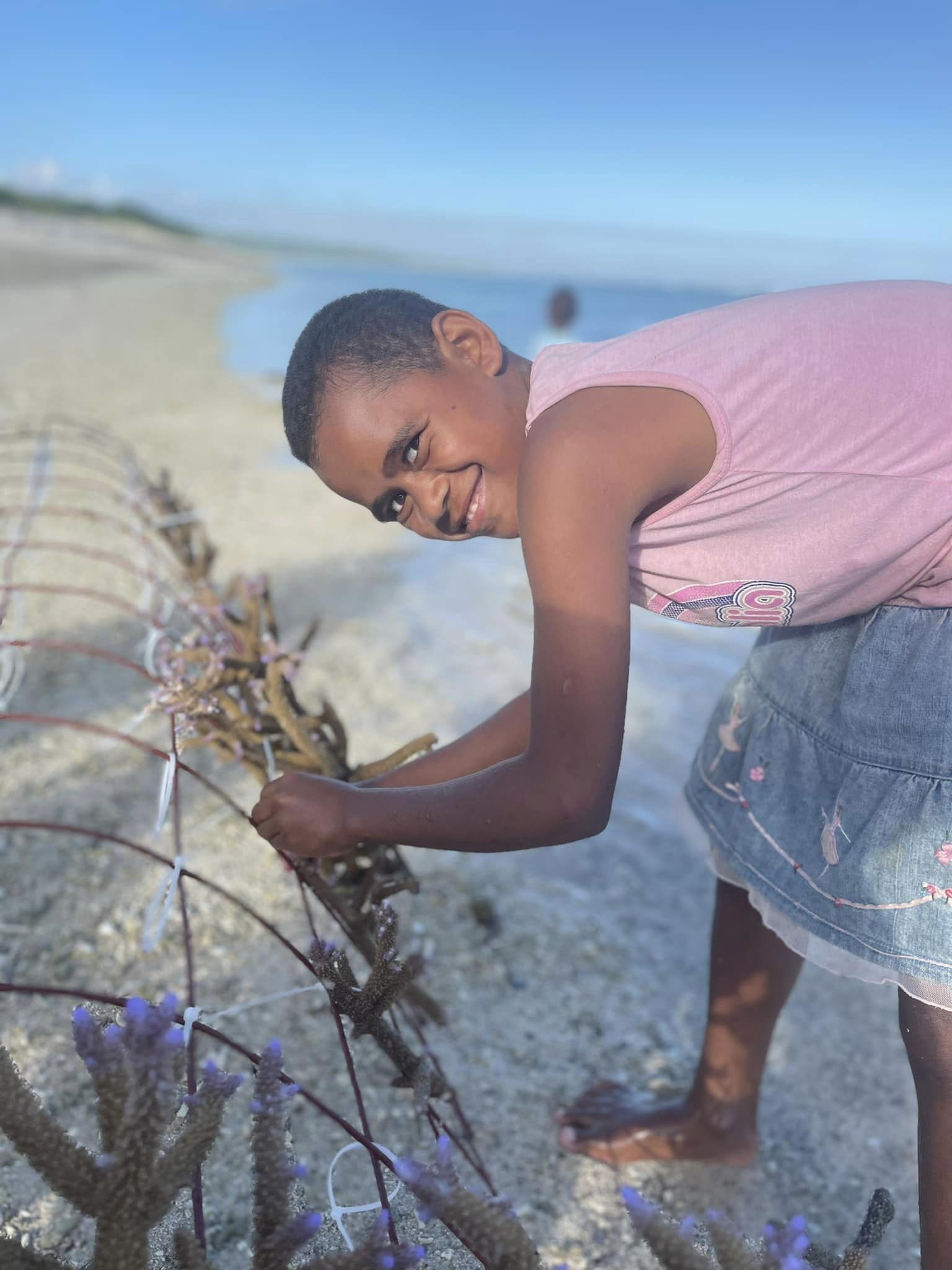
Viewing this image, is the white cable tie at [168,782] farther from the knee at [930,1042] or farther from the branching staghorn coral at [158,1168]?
the knee at [930,1042]

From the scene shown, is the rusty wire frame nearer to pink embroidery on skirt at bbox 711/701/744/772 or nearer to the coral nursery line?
the coral nursery line

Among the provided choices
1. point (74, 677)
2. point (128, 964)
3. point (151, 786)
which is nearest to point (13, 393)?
point (74, 677)

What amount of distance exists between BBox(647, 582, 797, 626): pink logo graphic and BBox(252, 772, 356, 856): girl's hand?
1.60 ft

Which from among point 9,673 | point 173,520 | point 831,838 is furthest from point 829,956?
point 173,520

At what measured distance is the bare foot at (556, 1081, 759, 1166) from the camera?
1.79 m

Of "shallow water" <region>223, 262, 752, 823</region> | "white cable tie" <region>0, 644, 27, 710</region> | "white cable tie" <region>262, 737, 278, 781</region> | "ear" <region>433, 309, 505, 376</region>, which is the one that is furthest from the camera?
"shallow water" <region>223, 262, 752, 823</region>

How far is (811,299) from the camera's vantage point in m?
1.28

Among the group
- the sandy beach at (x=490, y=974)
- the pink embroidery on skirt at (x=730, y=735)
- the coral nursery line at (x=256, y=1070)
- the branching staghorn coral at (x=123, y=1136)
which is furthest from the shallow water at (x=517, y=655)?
the branching staghorn coral at (x=123, y=1136)

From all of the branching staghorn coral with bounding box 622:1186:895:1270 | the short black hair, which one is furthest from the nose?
the branching staghorn coral with bounding box 622:1186:895:1270

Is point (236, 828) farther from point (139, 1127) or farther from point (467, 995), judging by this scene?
point (139, 1127)

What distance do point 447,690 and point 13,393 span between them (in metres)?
7.11

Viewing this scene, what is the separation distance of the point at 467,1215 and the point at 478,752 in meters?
0.74

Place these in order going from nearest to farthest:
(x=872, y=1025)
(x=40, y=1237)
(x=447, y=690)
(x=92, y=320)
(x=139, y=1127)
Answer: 1. (x=139, y=1127)
2. (x=40, y=1237)
3. (x=872, y=1025)
4. (x=447, y=690)
5. (x=92, y=320)

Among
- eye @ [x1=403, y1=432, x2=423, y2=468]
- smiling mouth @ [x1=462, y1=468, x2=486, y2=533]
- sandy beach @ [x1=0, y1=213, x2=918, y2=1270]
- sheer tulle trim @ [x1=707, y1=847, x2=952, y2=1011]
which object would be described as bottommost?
sandy beach @ [x1=0, y1=213, x2=918, y2=1270]
